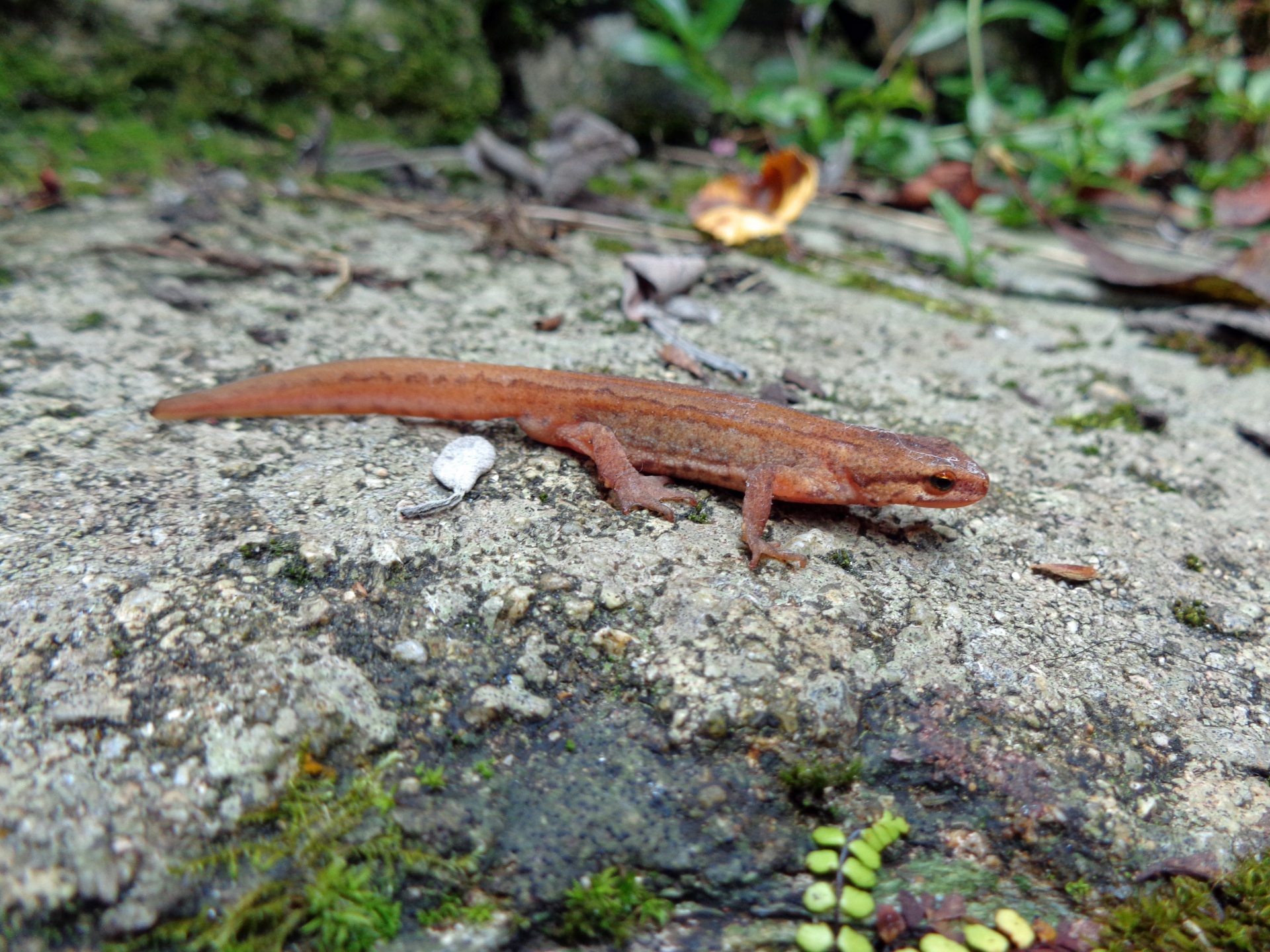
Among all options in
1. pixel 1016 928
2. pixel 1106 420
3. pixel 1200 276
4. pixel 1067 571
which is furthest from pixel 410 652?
pixel 1200 276

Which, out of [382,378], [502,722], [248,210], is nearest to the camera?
[502,722]

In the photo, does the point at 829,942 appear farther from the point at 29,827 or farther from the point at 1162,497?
the point at 1162,497

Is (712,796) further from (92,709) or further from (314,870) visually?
(92,709)

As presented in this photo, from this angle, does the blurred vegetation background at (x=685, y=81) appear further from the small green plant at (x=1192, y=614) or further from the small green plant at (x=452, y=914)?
the small green plant at (x=452, y=914)

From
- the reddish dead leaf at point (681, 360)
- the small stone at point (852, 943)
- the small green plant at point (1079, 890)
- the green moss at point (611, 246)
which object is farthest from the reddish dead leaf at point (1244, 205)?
the small stone at point (852, 943)

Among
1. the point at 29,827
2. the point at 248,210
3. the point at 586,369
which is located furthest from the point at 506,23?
the point at 29,827

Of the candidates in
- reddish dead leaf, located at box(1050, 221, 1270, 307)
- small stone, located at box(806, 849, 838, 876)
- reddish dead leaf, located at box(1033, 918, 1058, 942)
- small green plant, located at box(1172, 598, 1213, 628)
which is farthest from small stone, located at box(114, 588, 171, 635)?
reddish dead leaf, located at box(1050, 221, 1270, 307)
